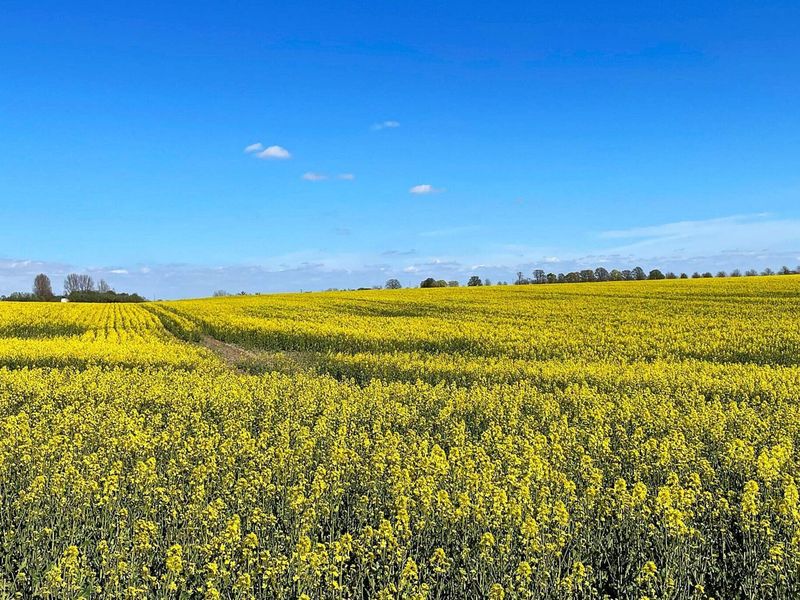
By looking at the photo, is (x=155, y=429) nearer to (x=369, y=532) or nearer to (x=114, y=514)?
(x=114, y=514)

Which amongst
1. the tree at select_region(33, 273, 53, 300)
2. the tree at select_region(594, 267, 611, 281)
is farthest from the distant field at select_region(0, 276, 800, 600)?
the tree at select_region(33, 273, 53, 300)

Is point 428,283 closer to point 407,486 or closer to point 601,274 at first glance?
point 601,274

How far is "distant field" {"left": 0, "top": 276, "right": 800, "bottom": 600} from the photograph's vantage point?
5.34m

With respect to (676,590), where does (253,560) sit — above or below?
above

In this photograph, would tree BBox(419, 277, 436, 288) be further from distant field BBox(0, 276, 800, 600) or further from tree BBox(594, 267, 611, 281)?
distant field BBox(0, 276, 800, 600)

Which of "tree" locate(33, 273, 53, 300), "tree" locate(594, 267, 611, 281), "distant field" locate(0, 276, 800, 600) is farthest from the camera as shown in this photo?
"tree" locate(33, 273, 53, 300)

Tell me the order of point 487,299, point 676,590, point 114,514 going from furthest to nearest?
point 487,299 → point 114,514 → point 676,590

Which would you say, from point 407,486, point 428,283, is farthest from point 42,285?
point 407,486

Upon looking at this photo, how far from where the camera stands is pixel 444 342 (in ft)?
90.1

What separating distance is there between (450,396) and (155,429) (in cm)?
625

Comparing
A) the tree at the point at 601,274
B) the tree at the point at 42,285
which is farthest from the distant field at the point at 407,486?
the tree at the point at 42,285

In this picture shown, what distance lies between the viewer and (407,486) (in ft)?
22.3

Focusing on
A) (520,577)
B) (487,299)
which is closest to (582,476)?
(520,577)

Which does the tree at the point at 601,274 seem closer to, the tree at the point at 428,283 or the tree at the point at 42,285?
the tree at the point at 428,283
